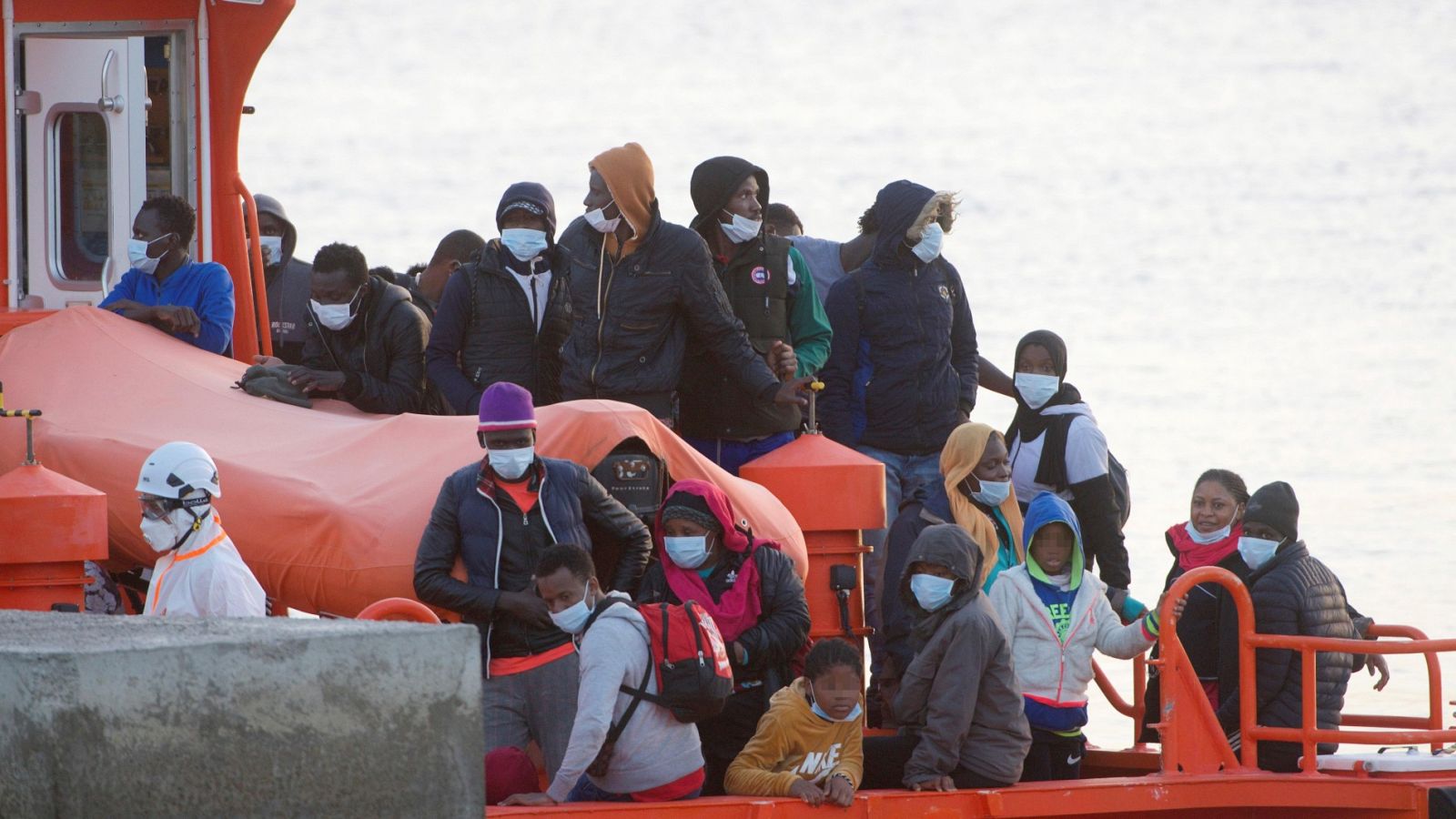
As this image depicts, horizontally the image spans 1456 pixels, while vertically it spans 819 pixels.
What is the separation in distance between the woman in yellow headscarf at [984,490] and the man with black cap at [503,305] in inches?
66.4

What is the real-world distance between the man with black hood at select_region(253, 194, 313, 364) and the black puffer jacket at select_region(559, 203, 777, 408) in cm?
219

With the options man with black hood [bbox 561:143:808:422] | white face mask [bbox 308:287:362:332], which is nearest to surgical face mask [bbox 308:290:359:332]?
white face mask [bbox 308:287:362:332]

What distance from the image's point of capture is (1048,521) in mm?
7773

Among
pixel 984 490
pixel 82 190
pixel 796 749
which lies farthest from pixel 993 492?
pixel 82 190

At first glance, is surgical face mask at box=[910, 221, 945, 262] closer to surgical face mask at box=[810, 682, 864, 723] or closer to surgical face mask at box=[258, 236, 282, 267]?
surgical face mask at box=[810, 682, 864, 723]

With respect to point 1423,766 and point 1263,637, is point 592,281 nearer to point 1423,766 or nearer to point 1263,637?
point 1263,637

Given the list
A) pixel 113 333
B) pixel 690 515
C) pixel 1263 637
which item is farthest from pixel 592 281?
pixel 1263 637

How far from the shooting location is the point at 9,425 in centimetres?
820

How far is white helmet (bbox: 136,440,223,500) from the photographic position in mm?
6840

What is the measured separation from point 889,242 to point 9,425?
12.2 feet

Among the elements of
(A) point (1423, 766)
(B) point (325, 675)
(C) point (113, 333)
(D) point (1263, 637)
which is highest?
(C) point (113, 333)

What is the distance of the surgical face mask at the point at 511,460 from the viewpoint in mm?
7094

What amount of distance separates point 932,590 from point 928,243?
2.27m

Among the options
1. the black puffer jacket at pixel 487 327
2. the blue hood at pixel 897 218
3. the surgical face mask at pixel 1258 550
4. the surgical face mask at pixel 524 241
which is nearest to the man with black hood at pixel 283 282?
the black puffer jacket at pixel 487 327
